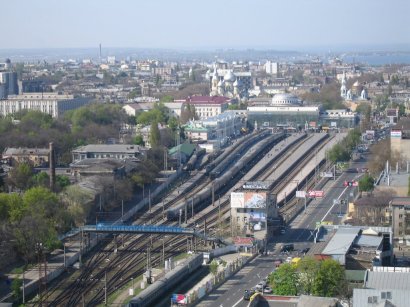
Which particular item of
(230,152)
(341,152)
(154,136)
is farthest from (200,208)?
(230,152)

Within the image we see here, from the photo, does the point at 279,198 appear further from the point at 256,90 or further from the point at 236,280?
the point at 256,90

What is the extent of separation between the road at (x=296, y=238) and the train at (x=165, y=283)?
0.78 meters

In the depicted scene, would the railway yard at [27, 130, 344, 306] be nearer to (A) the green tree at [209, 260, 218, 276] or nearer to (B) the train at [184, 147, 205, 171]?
(B) the train at [184, 147, 205, 171]

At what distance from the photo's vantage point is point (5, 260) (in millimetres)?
17781

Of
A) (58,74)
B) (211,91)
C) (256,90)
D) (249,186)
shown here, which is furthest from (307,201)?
(58,74)

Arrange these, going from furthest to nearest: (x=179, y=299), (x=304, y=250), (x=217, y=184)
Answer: (x=217, y=184) → (x=304, y=250) → (x=179, y=299)

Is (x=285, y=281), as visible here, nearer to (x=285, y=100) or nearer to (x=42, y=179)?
(x=42, y=179)

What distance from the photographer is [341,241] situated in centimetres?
1725

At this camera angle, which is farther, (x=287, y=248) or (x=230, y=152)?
(x=230, y=152)

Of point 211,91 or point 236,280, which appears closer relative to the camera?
point 236,280

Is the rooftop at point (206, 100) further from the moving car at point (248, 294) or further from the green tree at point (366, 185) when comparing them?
the moving car at point (248, 294)

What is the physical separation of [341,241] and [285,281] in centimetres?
276

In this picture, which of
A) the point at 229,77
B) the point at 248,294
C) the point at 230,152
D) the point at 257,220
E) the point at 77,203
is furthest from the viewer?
the point at 229,77

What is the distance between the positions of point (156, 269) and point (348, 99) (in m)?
36.4
